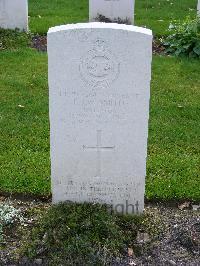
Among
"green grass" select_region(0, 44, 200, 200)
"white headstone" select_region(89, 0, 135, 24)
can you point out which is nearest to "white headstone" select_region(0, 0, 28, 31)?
"green grass" select_region(0, 44, 200, 200)

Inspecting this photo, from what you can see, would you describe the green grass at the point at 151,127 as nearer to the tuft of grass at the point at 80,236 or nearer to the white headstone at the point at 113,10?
the tuft of grass at the point at 80,236

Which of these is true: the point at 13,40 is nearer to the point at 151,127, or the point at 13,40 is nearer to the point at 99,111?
the point at 151,127

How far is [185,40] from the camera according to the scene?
9.18m

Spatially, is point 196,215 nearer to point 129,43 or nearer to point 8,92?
point 129,43

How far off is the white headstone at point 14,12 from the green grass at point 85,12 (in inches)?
17.7

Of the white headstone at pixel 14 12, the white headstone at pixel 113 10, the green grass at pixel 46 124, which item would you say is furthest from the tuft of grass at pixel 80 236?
the white headstone at pixel 113 10

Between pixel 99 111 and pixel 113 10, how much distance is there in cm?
680

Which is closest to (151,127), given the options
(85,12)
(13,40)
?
(13,40)

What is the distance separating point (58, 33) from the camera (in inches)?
160

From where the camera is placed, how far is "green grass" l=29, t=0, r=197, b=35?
10719 millimetres

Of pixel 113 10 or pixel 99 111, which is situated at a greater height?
pixel 113 10

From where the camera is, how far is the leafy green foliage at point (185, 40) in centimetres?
902

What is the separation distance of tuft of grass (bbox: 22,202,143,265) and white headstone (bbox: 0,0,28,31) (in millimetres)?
6191

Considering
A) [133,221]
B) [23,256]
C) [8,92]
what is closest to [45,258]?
[23,256]
